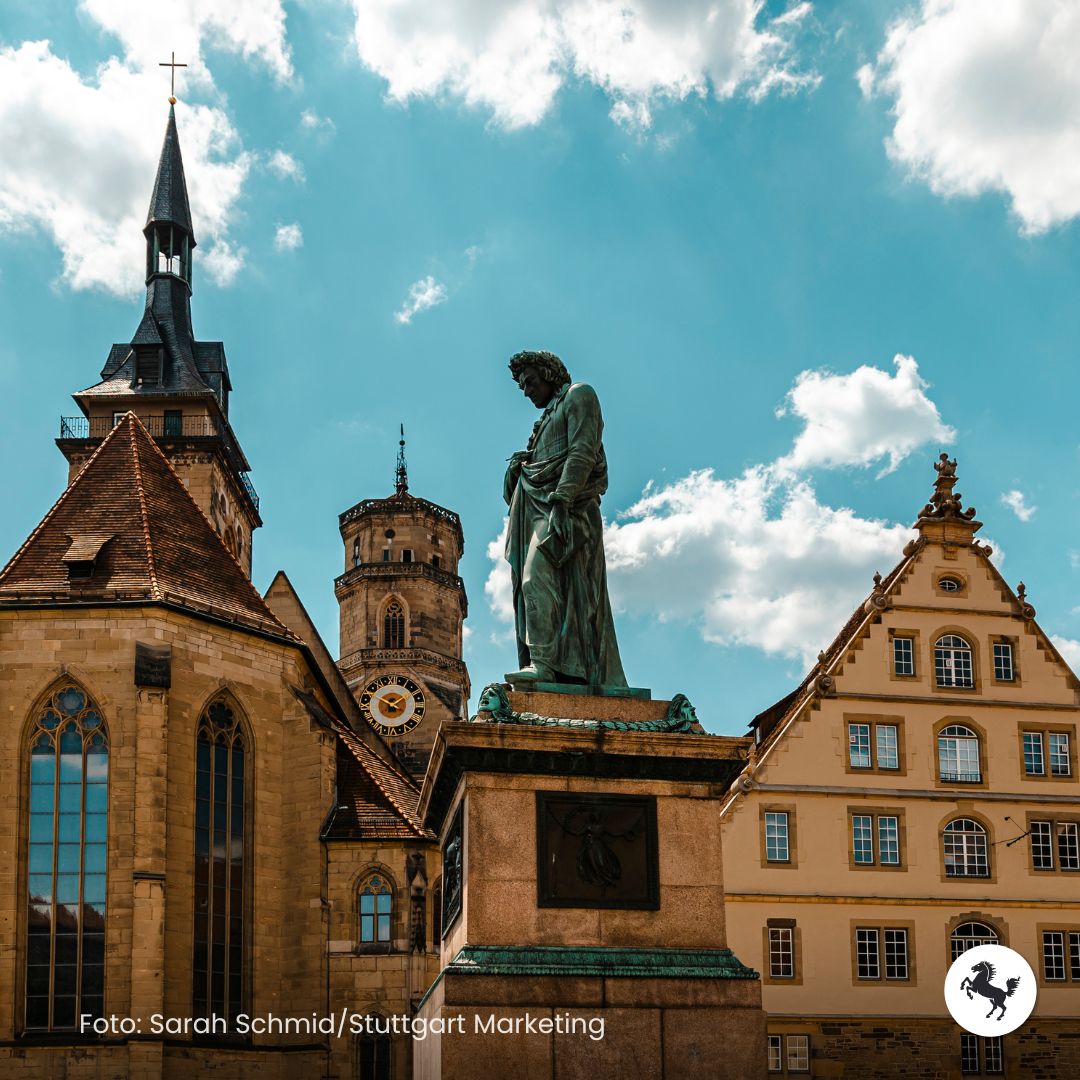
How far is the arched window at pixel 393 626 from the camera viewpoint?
70.6 metres

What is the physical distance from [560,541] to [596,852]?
246 centimetres

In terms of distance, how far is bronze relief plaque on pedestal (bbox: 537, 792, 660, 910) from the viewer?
35.1 feet

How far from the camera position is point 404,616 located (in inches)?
2800

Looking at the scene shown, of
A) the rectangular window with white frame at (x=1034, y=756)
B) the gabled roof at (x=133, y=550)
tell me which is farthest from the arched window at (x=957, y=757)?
the gabled roof at (x=133, y=550)

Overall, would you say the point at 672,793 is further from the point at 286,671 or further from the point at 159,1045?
the point at 286,671

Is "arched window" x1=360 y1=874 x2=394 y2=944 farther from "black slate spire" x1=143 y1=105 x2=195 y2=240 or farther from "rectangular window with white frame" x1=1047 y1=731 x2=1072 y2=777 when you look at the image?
"black slate spire" x1=143 y1=105 x2=195 y2=240

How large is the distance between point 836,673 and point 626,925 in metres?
26.4

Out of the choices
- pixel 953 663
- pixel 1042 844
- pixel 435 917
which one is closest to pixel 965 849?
pixel 1042 844

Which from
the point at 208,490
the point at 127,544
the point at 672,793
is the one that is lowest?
the point at 672,793

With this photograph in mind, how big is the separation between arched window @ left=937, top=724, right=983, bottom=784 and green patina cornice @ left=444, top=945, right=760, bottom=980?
2706 centimetres

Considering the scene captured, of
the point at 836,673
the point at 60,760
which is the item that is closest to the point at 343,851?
the point at 60,760

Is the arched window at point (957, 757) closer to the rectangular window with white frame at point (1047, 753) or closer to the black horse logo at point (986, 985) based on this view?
the rectangular window with white frame at point (1047, 753)

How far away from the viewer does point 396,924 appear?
36.2 m

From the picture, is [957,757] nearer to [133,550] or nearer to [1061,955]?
[1061,955]
